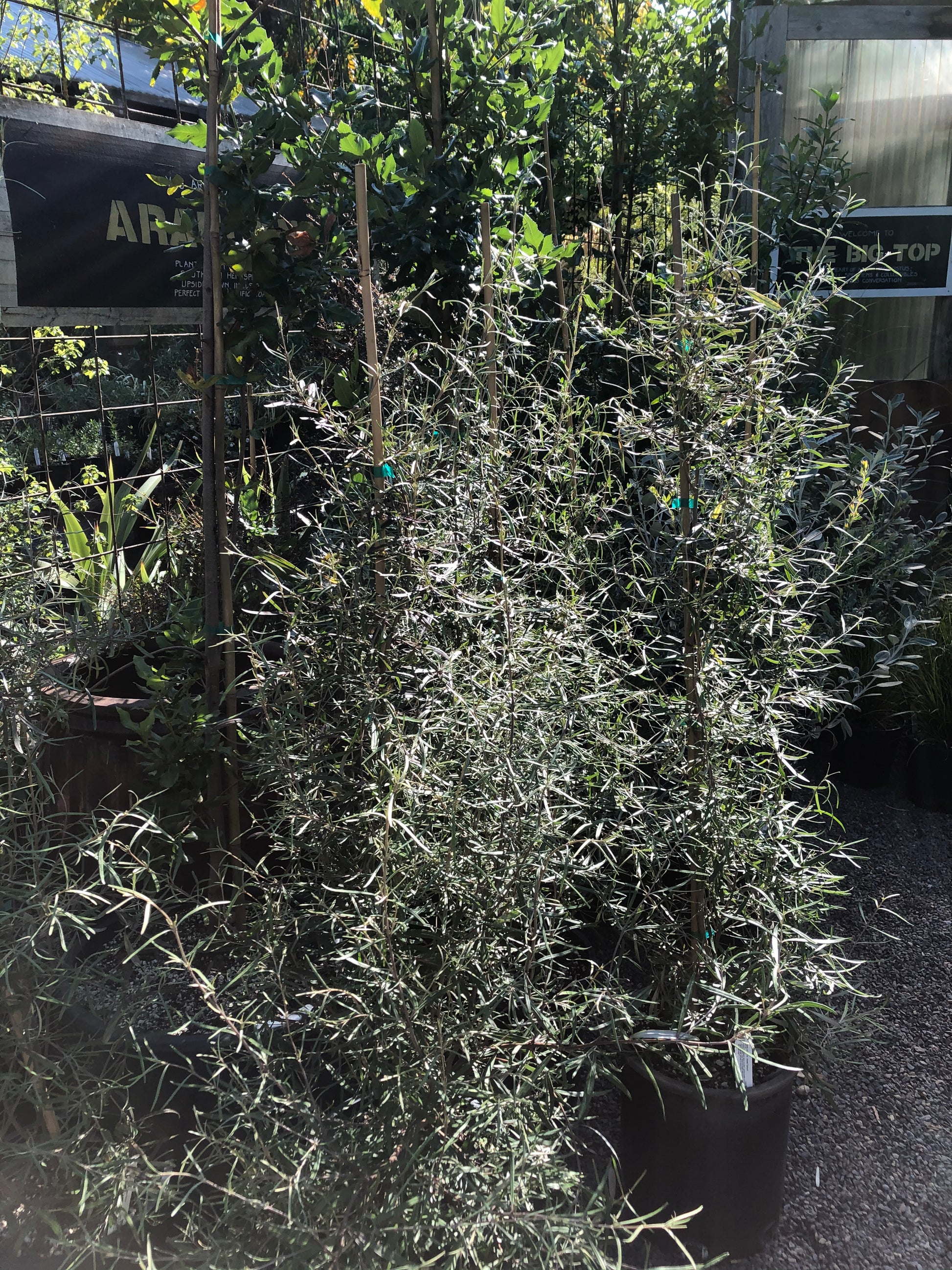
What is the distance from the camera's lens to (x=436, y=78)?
6.99 feet

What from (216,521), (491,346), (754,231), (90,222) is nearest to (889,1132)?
(491,346)

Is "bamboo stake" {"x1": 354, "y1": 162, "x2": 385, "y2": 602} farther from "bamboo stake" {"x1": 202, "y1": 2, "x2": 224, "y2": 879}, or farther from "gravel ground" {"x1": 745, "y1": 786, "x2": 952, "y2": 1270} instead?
"gravel ground" {"x1": 745, "y1": 786, "x2": 952, "y2": 1270}

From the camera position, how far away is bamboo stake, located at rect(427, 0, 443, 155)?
6.89 feet

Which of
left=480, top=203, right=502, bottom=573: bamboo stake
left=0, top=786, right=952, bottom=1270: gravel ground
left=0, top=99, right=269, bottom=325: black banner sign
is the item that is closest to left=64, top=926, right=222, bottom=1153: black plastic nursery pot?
A: left=0, top=786, right=952, bottom=1270: gravel ground

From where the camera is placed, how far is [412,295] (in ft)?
6.24

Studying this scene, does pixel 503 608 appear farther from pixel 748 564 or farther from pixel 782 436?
pixel 782 436

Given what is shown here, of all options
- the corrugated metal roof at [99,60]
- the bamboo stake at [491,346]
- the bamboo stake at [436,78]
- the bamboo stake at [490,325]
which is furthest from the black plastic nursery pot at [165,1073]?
the corrugated metal roof at [99,60]

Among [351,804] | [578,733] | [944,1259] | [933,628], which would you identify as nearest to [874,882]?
[933,628]

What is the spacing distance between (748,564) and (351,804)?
28.8 inches

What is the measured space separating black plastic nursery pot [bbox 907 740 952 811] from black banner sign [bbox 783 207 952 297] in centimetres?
184

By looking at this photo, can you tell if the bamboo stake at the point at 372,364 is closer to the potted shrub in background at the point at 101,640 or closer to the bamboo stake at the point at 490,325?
the bamboo stake at the point at 490,325

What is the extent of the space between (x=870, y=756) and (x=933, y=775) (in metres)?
0.19

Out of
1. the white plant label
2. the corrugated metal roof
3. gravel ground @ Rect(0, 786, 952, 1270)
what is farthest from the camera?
the corrugated metal roof

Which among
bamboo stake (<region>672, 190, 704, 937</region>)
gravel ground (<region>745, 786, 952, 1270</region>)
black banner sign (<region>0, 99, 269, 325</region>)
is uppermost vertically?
black banner sign (<region>0, 99, 269, 325</region>)
